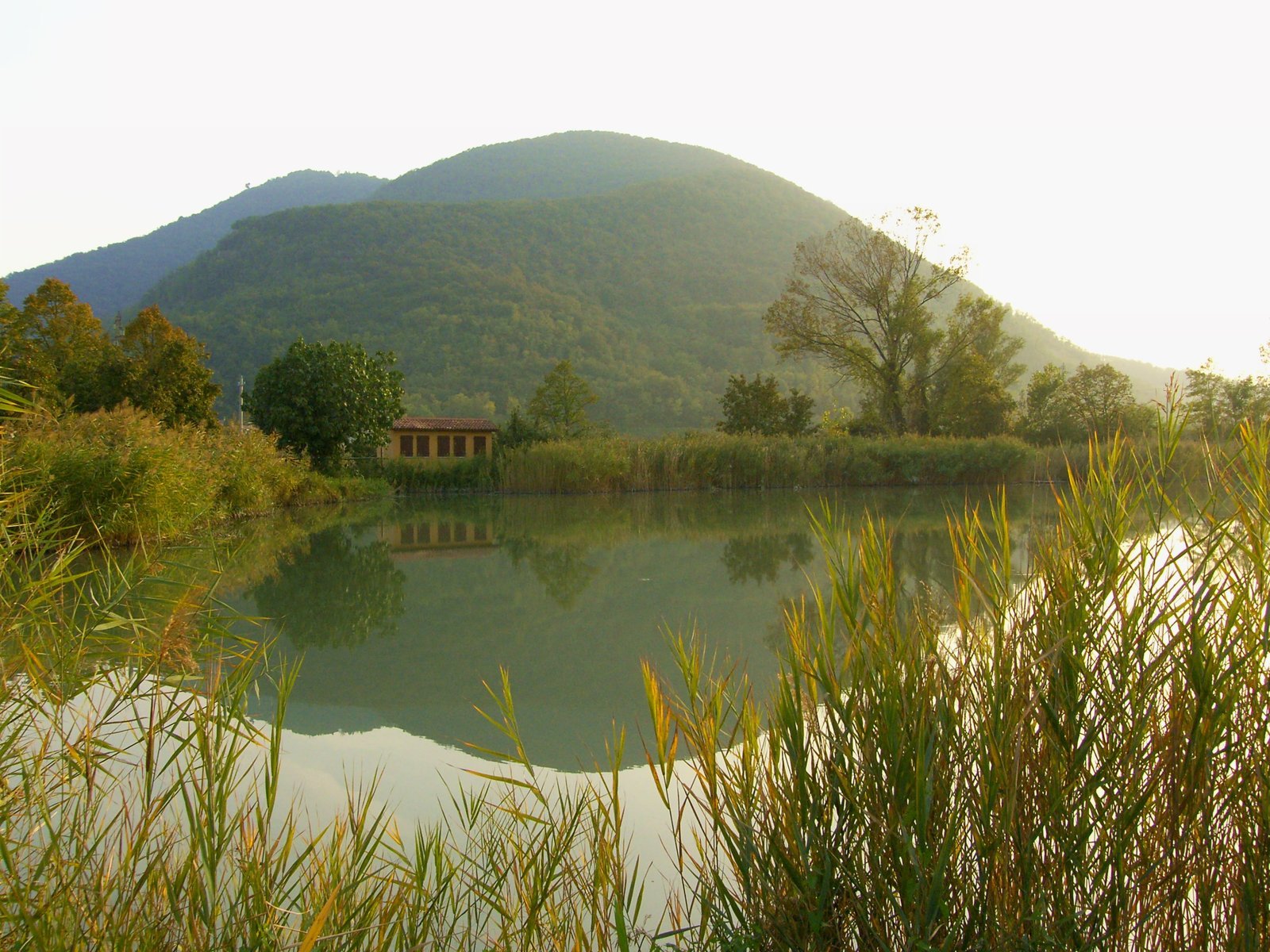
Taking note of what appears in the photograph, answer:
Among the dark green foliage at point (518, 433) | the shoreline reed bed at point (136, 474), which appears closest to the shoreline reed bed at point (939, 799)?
the shoreline reed bed at point (136, 474)

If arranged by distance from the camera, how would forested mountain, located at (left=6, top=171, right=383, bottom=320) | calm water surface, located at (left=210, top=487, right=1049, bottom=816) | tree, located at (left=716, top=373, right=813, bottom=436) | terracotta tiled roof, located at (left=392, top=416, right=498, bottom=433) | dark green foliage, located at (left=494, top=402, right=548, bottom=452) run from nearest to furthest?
calm water surface, located at (left=210, top=487, right=1049, bottom=816)
tree, located at (left=716, top=373, right=813, bottom=436)
dark green foliage, located at (left=494, top=402, right=548, bottom=452)
terracotta tiled roof, located at (left=392, top=416, right=498, bottom=433)
forested mountain, located at (left=6, top=171, right=383, bottom=320)

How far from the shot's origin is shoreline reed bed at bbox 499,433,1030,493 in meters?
23.9

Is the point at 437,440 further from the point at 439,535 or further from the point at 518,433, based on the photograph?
the point at 439,535

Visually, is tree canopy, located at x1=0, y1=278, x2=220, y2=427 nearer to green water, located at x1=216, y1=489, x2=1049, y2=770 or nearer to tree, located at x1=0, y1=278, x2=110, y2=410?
tree, located at x1=0, y1=278, x2=110, y2=410

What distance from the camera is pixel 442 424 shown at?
1551 inches

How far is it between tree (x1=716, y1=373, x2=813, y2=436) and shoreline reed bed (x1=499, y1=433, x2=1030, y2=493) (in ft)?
13.9

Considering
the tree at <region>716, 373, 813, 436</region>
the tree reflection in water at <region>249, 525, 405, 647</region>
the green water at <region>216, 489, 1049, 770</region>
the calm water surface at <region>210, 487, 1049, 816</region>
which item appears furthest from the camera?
the tree at <region>716, 373, 813, 436</region>

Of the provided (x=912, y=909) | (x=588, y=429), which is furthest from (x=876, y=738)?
(x=588, y=429)

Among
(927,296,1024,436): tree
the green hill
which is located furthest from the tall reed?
the green hill

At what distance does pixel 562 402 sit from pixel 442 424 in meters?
5.60

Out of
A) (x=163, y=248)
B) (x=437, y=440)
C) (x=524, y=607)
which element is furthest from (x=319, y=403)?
(x=163, y=248)

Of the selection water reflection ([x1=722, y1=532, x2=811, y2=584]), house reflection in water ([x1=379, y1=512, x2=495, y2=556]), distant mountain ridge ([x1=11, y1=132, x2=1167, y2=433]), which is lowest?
house reflection in water ([x1=379, y1=512, x2=495, y2=556])

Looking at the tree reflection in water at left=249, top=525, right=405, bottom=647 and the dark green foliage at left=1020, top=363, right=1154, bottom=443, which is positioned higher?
the dark green foliage at left=1020, top=363, right=1154, bottom=443

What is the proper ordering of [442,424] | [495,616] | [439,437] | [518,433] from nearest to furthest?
[495,616], [518,433], [442,424], [439,437]
